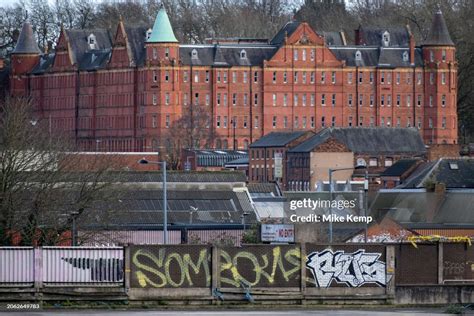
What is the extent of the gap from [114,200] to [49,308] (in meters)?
23.1

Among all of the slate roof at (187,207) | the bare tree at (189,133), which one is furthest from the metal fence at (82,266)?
the bare tree at (189,133)

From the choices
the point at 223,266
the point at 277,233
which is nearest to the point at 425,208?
the point at 277,233

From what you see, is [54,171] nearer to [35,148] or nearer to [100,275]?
[35,148]

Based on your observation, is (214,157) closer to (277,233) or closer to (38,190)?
(277,233)

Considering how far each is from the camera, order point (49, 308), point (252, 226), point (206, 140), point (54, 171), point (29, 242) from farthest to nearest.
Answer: point (206, 140), point (252, 226), point (54, 171), point (29, 242), point (49, 308)

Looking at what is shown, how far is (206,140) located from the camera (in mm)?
197250

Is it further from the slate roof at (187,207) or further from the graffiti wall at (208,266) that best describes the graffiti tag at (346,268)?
the slate roof at (187,207)

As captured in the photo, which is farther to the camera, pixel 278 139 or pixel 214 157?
pixel 214 157

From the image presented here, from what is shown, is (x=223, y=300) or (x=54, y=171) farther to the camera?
(x=54, y=171)

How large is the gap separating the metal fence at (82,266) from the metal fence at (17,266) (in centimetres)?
41

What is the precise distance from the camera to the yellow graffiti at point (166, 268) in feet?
218

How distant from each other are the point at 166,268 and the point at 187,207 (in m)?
44.2

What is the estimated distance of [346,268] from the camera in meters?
67.9

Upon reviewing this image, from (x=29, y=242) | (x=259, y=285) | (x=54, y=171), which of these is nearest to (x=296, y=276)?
(x=259, y=285)
